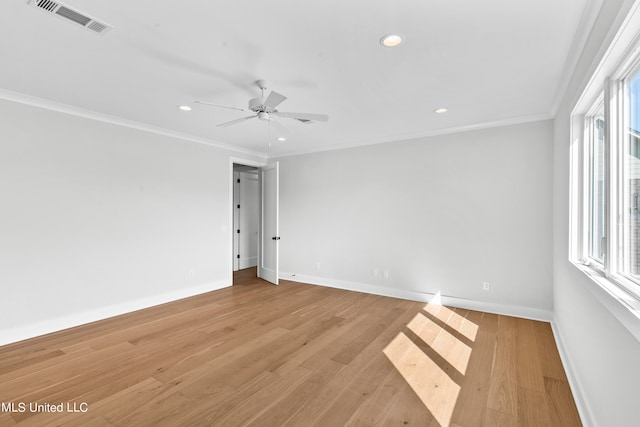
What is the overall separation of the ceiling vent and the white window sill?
3269 mm

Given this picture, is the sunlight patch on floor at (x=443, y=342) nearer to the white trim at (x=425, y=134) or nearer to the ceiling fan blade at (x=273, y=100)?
the white trim at (x=425, y=134)

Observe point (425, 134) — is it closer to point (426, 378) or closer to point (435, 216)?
point (435, 216)

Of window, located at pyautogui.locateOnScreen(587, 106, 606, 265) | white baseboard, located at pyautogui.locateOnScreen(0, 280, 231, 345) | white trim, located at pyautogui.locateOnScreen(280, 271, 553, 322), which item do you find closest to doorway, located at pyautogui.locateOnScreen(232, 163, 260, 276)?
white trim, located at pyautogui.locateOnScreen(280, 271, 553, 322)

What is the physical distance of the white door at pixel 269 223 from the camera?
18.2ft

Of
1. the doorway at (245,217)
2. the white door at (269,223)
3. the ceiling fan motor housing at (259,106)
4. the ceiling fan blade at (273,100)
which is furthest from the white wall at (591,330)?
the doorway at (245,217)

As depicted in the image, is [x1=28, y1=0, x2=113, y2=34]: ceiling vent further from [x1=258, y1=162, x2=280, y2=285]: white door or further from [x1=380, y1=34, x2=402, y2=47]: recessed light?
[x1=258, y1=162, x2=280, y2=285]: white door

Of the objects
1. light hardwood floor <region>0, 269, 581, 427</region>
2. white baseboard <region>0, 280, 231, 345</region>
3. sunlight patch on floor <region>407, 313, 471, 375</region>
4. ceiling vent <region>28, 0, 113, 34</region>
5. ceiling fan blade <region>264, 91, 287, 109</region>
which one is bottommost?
light hardwood floor <region>0, 269, 581, 427</region>

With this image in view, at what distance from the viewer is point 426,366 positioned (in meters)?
2.62

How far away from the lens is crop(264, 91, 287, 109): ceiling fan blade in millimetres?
2396

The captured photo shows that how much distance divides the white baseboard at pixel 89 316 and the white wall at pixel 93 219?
1cm

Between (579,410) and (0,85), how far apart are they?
5.69 metres

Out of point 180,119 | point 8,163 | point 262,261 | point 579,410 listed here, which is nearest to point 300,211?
point 262,261

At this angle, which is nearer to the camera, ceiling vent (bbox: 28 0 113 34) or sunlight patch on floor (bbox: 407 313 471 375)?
ceiling vent (bbox: 28 0 113 34)

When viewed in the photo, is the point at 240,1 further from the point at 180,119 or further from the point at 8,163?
the point at 8,163
